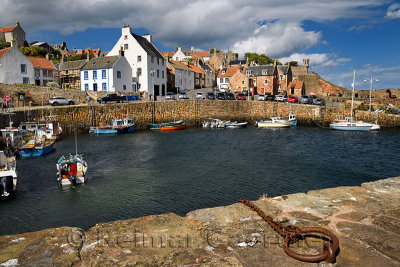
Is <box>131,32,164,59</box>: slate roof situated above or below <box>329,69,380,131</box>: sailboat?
above

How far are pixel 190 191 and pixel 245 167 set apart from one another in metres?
8.22

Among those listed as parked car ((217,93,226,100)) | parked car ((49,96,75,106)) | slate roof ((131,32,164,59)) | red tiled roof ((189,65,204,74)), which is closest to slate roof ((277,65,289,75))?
red tiled roof ((189,65,204,74))

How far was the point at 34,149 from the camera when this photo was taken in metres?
29.0

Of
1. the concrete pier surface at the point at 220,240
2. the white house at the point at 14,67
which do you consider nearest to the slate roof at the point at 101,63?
the white house at the point at 14,67

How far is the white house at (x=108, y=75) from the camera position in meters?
59.3

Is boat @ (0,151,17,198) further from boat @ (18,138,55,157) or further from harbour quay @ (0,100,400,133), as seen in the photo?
harbour quay @ (0,100,400,133)

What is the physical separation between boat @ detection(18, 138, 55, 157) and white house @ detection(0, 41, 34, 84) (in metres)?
29.0

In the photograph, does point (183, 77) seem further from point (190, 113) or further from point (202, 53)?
point (202, 53)

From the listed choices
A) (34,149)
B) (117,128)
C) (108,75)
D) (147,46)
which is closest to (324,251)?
(34,149)

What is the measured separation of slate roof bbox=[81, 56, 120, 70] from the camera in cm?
5954

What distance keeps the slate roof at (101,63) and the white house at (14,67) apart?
431 inches

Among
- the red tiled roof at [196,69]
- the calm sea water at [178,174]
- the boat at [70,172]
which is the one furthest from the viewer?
the red tiled roof at [196,69]

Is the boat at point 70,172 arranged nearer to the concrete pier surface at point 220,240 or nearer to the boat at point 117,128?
the concrete pier surface at point 220,240

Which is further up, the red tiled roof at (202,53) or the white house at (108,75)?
the red tiled roof at (202,53)
